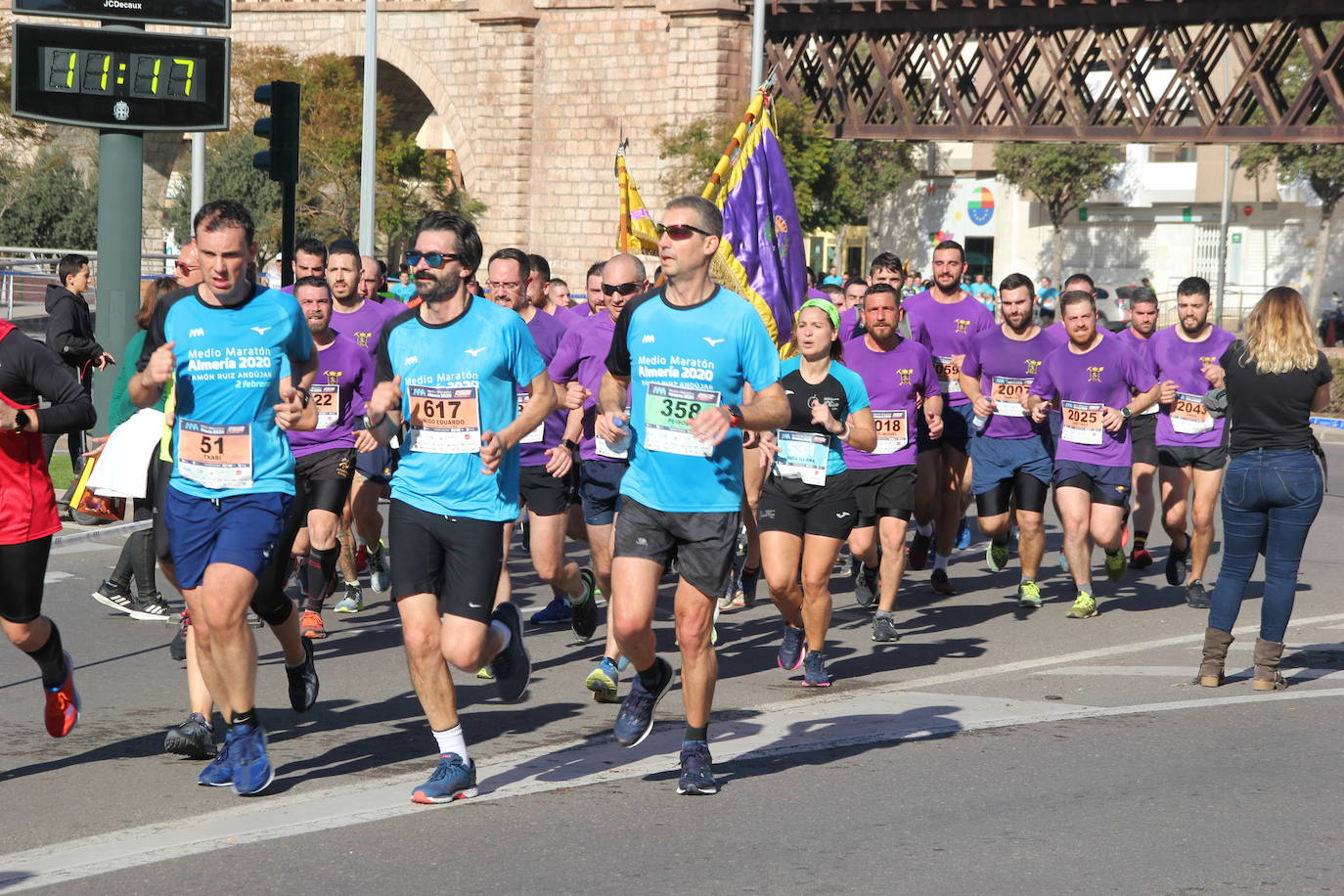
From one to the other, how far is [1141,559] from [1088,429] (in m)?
2.21

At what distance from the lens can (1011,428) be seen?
11109mm

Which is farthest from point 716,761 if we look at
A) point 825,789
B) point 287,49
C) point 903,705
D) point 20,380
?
point 287,49

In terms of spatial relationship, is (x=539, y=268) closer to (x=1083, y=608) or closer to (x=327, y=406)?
(x=327, y=406)

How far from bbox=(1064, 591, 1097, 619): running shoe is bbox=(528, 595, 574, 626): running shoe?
2.92 meters

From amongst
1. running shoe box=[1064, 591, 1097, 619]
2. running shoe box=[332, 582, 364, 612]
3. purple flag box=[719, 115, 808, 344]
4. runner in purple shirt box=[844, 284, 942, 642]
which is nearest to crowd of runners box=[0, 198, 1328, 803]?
runner in purple shirt box=[844, 284, 942, 642]

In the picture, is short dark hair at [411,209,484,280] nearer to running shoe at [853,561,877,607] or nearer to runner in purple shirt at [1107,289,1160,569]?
running shoe at [853,561,877,607]

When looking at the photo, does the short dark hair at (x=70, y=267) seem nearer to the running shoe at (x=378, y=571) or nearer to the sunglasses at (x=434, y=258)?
the running shoe at (x=378, y=571)

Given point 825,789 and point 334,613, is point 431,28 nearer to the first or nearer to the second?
point 334,613

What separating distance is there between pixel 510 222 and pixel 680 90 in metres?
6.16

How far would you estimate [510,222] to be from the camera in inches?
1742

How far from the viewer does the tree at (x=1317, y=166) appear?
157 ft

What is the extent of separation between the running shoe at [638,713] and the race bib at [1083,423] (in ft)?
16.5

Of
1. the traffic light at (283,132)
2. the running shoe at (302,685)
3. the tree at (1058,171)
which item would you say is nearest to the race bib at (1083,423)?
the running shoe at (302,685)

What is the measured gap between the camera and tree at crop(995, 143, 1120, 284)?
190 ft
